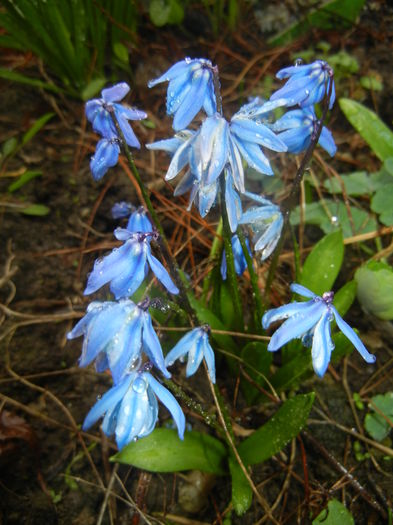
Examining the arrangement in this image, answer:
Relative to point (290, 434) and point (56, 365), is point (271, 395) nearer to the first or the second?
point (290, 434)

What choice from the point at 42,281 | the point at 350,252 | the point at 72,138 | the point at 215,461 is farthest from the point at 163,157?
the point at 215,461

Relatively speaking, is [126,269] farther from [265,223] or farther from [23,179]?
[23,179]

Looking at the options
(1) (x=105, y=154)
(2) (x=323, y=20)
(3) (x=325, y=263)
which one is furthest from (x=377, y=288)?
(2) (x=323, y=20)

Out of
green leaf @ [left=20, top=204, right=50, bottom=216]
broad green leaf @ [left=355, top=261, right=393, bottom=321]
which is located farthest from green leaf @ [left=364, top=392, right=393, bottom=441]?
green leaf @ [left=20, top=204, right=50, bottom=216]

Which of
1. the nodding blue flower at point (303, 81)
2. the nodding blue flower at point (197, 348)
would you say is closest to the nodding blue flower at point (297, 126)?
the nodding blue flower at point (303, 81)

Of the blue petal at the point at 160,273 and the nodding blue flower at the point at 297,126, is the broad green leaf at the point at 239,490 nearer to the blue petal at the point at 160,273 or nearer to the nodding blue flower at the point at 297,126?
the blue petal at the point at 160,273
